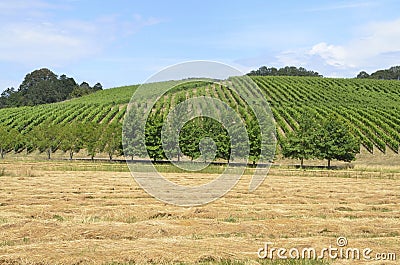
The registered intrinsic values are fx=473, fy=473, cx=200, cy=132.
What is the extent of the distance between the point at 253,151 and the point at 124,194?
3335 cm

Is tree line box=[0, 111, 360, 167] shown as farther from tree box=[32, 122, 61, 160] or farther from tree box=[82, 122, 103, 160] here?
tree box=[32, 122, 61, 160]

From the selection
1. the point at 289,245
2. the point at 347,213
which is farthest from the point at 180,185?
the point at 289,245

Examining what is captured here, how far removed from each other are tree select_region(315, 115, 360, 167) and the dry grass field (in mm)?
30929

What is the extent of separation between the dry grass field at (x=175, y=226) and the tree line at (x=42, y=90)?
12494 cm

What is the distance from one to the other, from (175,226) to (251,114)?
192 ft

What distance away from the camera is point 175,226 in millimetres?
12969

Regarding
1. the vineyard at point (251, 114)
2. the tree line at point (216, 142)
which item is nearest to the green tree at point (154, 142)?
the tree line at point (216, 142)

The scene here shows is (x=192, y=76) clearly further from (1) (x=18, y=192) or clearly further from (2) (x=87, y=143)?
(2) (x=87, y=143)

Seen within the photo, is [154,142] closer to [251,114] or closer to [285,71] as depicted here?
[251,114]

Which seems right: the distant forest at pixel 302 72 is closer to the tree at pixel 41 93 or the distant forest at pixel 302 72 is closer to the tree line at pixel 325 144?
the tree at pixel 41 93

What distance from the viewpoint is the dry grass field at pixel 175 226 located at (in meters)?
9.68

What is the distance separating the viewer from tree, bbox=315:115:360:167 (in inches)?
2053

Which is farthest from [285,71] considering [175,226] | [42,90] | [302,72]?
[175,226]

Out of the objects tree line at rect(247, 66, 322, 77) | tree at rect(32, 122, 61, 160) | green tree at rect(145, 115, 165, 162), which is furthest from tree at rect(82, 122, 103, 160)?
tree line at rect(247, 66, 322, 77)
